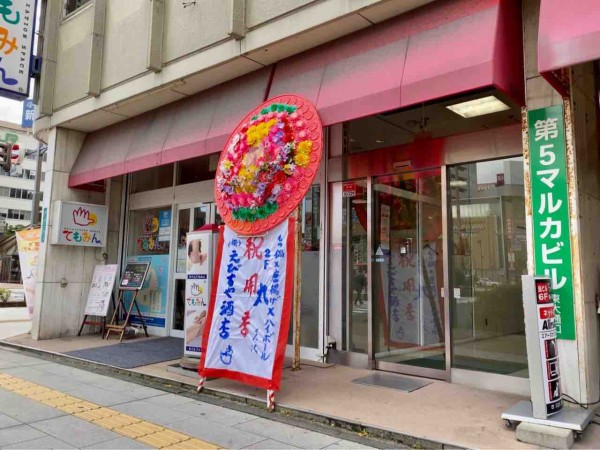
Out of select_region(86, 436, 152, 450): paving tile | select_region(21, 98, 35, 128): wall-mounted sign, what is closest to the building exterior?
select_region(86, 436, 152, 450): paving tile

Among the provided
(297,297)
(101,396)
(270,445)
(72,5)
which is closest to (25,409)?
(101,396)

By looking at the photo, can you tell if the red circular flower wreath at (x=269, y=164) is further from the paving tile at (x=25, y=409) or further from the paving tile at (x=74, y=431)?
the paving tile at (x=25, y=409)

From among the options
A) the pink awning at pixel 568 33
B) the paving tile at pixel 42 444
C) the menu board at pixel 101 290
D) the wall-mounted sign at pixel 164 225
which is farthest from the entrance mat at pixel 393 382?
the menu board at pixel 101 290

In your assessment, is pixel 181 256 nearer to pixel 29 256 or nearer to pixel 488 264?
pixel 29 256

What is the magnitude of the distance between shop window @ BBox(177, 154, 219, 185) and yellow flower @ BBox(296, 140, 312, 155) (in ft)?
15.0

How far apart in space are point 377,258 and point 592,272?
2.87 metres

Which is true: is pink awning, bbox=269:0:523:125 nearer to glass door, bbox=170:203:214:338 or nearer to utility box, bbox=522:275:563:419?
utility box, bbox=522:275:563:419

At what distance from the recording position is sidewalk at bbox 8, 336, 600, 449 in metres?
4.08

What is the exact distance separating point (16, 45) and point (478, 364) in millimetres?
9812

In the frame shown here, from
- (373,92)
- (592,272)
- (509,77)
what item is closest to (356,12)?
(373,92)

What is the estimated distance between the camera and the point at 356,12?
560 cm

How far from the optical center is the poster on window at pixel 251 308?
5.11 m

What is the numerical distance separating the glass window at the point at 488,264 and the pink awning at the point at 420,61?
4.58 feet

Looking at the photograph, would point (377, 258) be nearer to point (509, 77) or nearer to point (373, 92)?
point (373, 92)
